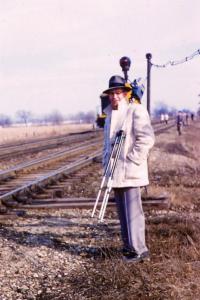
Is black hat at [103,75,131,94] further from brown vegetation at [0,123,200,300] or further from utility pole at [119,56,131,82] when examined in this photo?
utility pole at [119,56,131,82]

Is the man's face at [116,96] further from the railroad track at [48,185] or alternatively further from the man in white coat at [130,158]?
the railroad track at [48,185]

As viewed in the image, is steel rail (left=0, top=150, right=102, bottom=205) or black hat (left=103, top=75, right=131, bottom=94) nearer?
black hat (left=103, top=75, right=131, bottom=94)

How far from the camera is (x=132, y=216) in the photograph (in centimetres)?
433

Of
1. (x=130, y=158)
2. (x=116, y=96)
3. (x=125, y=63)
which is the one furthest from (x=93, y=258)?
(x=125, y=63)

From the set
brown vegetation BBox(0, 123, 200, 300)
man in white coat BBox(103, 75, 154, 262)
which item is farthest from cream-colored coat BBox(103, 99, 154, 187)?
brown vegetation BBox(0, 123, 200, 300)

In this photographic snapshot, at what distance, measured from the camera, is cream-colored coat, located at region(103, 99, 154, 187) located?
4.08m

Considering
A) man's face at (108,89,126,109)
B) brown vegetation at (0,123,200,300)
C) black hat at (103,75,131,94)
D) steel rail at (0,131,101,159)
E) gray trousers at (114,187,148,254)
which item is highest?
black hat at (103,75,131,94)

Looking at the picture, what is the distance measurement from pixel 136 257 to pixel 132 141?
120cm

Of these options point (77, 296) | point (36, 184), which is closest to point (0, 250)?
point (77, 296)

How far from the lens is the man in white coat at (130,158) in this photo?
410cm

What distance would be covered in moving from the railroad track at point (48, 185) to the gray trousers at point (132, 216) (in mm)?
2421

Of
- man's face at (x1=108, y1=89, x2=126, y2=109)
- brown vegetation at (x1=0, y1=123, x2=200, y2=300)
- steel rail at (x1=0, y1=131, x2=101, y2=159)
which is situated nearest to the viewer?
brown vegetation at (x1=0, y1=123, x2=200, y2=300)

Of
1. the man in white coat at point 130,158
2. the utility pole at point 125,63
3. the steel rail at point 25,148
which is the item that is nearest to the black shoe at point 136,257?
the man in white coat at point 130,158

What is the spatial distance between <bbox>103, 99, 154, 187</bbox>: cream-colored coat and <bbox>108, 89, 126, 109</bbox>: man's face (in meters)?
0.04
